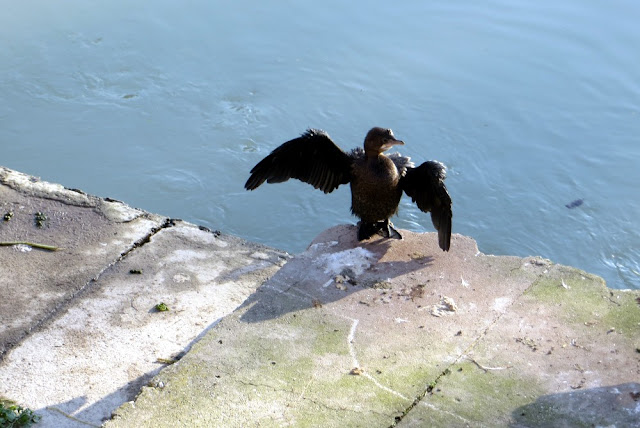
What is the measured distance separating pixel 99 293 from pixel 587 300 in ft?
8.43

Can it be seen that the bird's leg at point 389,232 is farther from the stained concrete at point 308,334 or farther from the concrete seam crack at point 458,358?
the concrete seam crack at point 458,358

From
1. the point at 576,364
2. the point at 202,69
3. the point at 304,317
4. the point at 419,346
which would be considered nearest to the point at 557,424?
the point at 576,364

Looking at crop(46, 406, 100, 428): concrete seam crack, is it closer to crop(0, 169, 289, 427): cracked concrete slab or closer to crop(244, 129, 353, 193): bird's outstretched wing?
crop(0, 169, 289, 427): cracked concrete slab

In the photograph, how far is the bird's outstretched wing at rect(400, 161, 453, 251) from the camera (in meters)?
4.48

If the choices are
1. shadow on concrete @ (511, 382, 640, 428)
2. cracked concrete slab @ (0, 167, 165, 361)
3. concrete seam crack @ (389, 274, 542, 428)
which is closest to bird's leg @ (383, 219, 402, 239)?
concrete seam crack @ (389, 274, 542, 428)

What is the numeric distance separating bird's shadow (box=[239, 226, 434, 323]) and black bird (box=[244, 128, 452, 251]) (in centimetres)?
20

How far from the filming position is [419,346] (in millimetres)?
3633

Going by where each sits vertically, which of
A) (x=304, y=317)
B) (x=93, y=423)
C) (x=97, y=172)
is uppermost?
(x=304, y=317)

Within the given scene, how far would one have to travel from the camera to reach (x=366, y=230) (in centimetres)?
474

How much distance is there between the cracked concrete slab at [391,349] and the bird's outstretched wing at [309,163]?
2.90 ft

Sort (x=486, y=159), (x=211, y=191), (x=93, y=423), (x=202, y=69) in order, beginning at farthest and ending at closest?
(x=202, y=69)
(x=486, y=159)
(x=211, y=191)
(x=93, y=423)

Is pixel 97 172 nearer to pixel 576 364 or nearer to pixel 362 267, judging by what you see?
pixel 362 267

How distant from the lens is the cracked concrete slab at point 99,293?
3.71 meters

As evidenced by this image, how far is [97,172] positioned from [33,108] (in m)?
1.48
